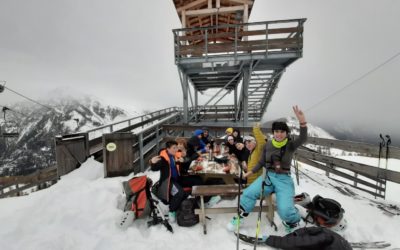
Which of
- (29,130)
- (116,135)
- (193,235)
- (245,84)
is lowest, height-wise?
(29,130)

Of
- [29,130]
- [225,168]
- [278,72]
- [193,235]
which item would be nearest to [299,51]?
[278,72]

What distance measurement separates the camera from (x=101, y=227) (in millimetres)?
3092

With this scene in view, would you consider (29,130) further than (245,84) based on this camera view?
Yes

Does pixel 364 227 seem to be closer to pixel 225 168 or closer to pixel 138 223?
pixel 225 168

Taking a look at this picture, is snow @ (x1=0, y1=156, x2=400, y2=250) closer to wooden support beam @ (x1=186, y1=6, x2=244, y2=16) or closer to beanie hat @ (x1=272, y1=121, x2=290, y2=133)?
beanie hat @ (x1=272, y1=121, x2=290, y2=133)

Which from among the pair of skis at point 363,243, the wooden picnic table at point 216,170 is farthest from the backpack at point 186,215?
the pair of skis at point 363,243

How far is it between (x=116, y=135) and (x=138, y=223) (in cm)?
273

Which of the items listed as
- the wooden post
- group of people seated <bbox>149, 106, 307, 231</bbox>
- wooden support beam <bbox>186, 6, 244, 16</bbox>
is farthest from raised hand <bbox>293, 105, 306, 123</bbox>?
wooden support beam <bbox>186, 6, 244, 16</bbox>

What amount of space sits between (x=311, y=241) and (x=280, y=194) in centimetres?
73

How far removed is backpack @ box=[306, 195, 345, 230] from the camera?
3.08 metres

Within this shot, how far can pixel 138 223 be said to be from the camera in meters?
3.31

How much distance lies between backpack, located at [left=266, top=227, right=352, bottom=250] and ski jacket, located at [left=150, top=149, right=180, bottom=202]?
1.88 m

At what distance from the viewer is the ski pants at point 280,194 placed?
2.95m

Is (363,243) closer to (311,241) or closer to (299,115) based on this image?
(311,241)
